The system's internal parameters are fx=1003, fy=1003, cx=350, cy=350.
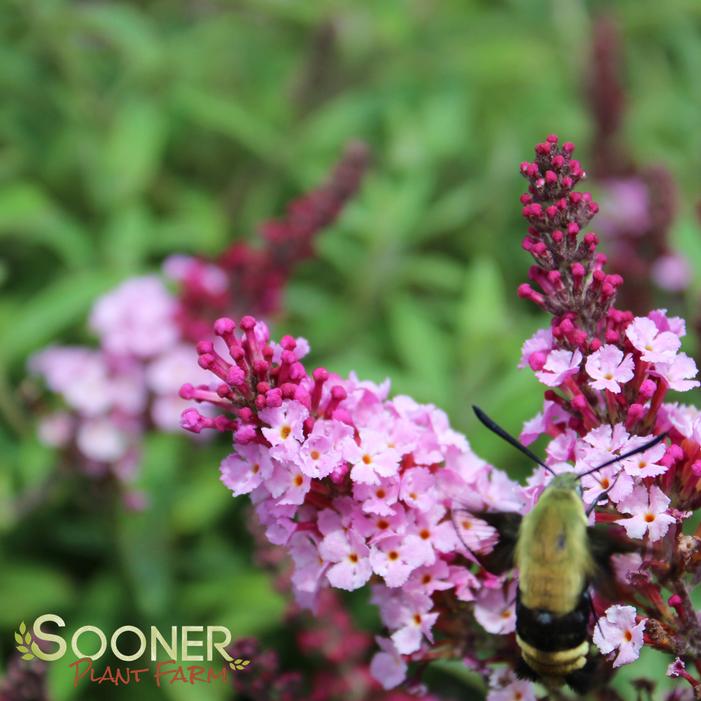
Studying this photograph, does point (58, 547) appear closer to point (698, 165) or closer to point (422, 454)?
point (422, 454)

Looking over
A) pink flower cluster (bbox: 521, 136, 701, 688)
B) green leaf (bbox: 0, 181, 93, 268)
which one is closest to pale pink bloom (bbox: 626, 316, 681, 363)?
Result: pink flower cluster (bbox: 521, 136, 701, 688)

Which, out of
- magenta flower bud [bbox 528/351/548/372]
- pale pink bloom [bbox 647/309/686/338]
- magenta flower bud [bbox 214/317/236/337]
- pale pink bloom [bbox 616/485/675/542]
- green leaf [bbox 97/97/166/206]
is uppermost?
green leaf [bbox 97/97/166/206]

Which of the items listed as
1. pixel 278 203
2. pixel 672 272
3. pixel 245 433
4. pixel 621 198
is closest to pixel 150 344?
pixel 278 203

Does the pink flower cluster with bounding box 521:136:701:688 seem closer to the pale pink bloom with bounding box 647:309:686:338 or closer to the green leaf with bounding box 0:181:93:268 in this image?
the pale pink bloom with bounding box 647:309:686:338

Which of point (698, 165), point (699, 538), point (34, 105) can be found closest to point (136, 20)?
point (34, 105)

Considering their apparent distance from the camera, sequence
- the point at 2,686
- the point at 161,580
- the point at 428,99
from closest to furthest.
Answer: the point at 2,686 → the point at 161,580 → the point at 428,99

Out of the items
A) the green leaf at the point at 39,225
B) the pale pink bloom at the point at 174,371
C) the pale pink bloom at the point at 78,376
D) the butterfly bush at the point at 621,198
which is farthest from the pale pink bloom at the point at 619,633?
the green leaf at the point at 39,225
